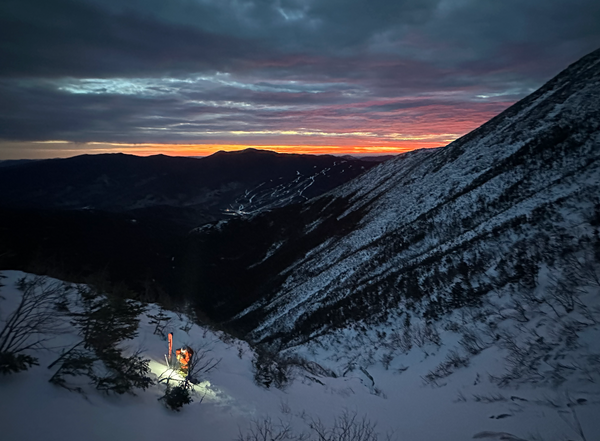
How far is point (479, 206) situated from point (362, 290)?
11.0 metres

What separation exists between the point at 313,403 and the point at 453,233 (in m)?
18.2

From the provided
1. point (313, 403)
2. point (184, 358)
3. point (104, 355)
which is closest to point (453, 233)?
point (313, 403)

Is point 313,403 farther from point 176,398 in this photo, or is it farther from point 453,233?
point 453,233

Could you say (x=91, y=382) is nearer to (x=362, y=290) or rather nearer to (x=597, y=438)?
(x=597, y=438)

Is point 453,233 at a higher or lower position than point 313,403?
higher

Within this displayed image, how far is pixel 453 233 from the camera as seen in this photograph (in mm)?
21297

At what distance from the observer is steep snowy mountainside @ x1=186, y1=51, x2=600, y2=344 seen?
562 inches

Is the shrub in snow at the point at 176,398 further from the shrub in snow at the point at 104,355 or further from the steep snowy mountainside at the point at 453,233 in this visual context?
the steep snowy mountainside at the point at 453,233

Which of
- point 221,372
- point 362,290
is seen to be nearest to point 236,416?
point 221,372

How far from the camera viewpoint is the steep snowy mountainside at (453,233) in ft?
46.8

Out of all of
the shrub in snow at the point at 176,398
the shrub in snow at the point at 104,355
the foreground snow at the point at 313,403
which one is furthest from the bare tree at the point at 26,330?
the shrub in snow at the point at 176,398

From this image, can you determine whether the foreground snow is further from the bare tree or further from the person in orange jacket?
the person in orange jacket

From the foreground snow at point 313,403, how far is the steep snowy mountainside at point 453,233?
6.37 m

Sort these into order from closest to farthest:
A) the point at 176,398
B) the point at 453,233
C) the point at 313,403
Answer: the point at 176,398, the point at 313,403, the point at 453,233
